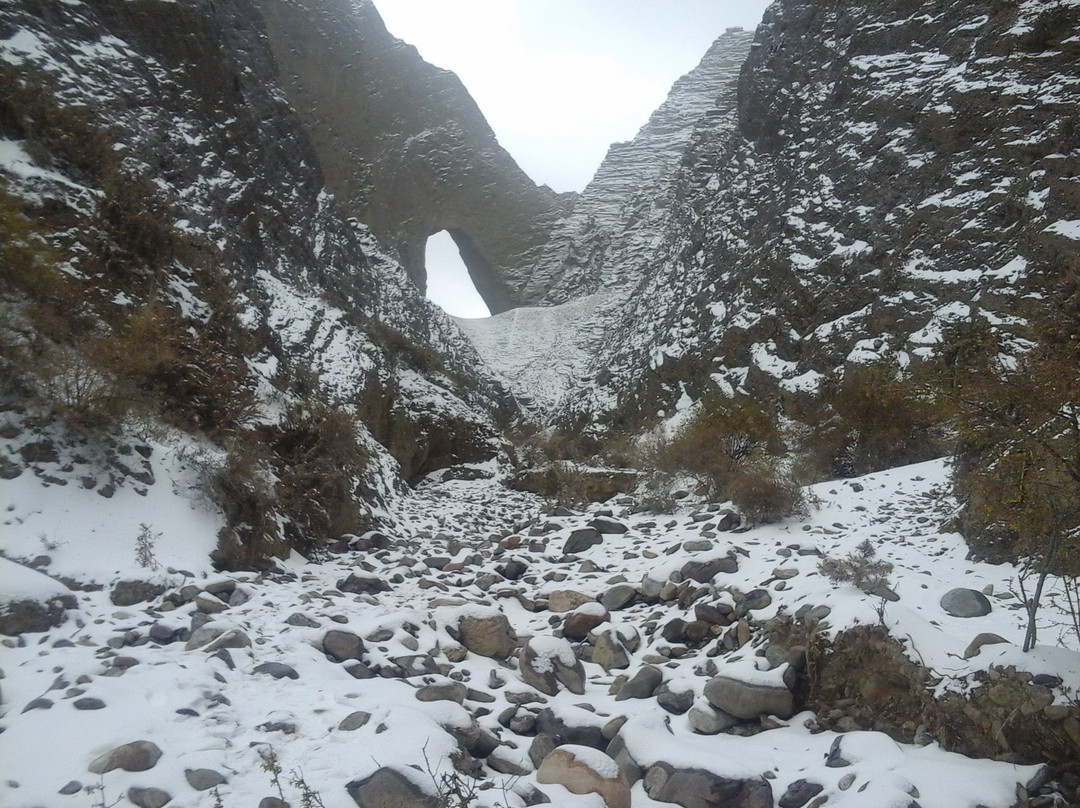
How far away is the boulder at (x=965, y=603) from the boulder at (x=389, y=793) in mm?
4437

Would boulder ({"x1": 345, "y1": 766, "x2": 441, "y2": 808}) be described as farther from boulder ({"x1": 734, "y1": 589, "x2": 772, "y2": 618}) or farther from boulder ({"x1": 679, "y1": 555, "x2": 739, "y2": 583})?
boulder ({"x1": 679, "y1": 555, "x2": 739, "y2": 583})

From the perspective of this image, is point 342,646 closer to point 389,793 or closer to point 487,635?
point 487,635

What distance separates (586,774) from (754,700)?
4.88 feet

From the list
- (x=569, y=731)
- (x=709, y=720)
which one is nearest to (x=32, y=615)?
(x=569, y=731)

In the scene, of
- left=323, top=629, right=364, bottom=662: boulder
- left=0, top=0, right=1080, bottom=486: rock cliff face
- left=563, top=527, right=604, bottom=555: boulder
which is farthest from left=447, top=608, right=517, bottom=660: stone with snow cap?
left=0, top=0, right=1080, bottom=486: rock cliff face

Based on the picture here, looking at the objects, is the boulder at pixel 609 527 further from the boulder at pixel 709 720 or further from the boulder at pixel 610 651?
the boulder at pixel 709 720

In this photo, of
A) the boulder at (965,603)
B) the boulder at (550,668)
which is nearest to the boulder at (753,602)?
the boulder at (965,603)

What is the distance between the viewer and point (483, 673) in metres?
5.96

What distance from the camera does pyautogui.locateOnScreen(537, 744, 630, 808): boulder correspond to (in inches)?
165

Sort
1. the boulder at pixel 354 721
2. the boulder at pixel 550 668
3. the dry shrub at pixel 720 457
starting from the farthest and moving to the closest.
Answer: the dry shrub at pixel 720 457 < the boulder at pixel 550 668 < the boulder at pixel 354 721

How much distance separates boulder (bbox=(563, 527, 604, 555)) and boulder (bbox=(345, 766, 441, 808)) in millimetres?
6778

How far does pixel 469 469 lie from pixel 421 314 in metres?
8.65

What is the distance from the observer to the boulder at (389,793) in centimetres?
363

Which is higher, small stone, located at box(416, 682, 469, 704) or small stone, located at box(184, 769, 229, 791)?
small stone, located at box(184, 769, 229, 791)
